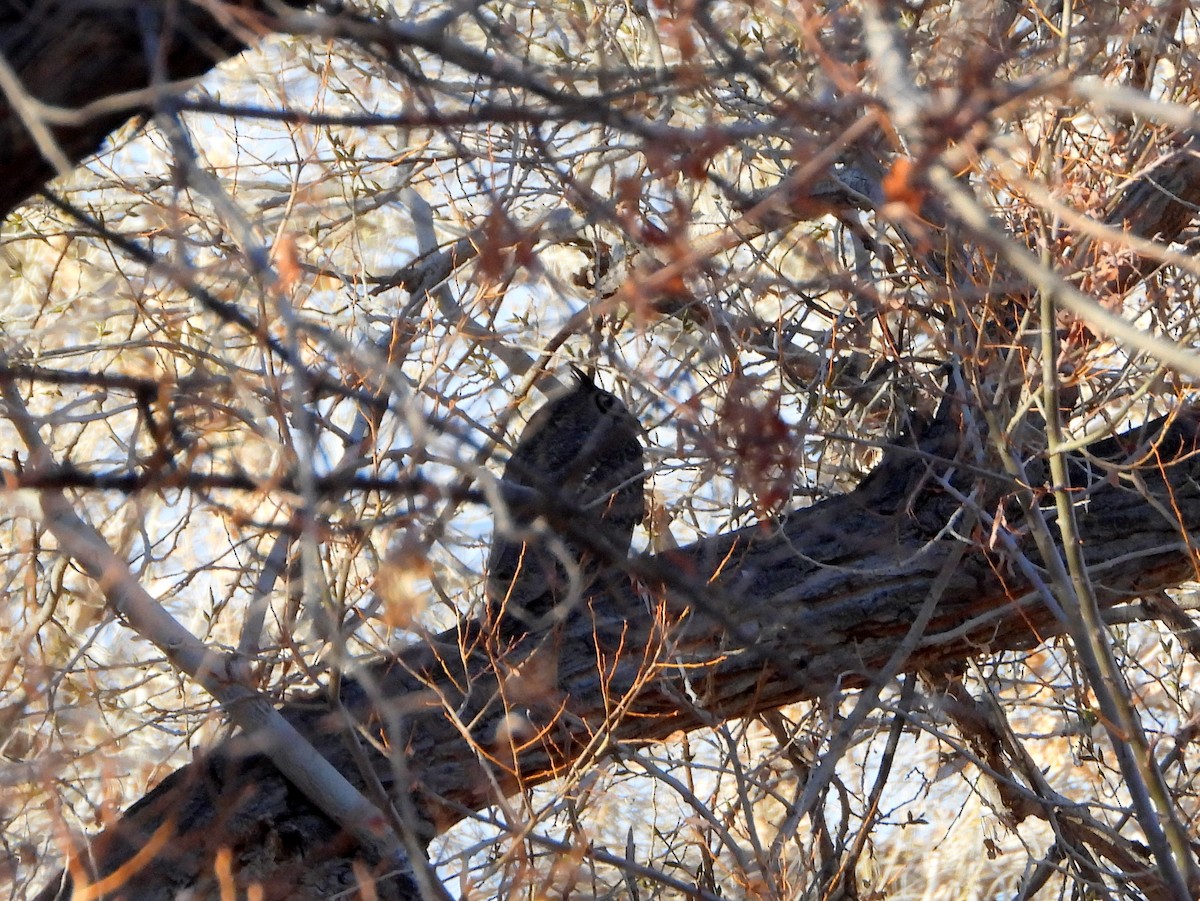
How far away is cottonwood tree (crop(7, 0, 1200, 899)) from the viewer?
5.49 feet

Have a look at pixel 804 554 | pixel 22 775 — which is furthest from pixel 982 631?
pixel 22 775

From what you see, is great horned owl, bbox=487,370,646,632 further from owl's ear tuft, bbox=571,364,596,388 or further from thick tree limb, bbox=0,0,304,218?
thick tree limb, bbox=0,0,304,218

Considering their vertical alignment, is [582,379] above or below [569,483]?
above

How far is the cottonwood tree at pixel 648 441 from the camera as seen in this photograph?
5.49 ft

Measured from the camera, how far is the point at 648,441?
4.97 meters

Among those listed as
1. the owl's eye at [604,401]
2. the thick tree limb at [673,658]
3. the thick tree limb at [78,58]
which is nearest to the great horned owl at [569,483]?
the owl's eye at [604,401]

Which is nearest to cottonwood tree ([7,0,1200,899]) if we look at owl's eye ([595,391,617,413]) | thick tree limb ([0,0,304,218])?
thick tree limb ([0,0,304,218])

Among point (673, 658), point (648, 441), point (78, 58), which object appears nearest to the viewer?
point (78, 58)

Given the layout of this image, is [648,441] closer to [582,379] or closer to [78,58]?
[582,379]

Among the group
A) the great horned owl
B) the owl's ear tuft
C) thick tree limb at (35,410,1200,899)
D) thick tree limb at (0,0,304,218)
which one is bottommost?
thick tree limb at (35,410,1200,899)

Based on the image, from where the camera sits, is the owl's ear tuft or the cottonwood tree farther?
the owl's ear tuft

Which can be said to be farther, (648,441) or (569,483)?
(648,441)

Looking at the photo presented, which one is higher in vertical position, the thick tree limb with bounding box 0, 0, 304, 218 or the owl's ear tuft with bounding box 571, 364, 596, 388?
the owl's ear tuft with bounding box 571, 364, 596, 388

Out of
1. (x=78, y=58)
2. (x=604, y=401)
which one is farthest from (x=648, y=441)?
(x=78, y=58)
